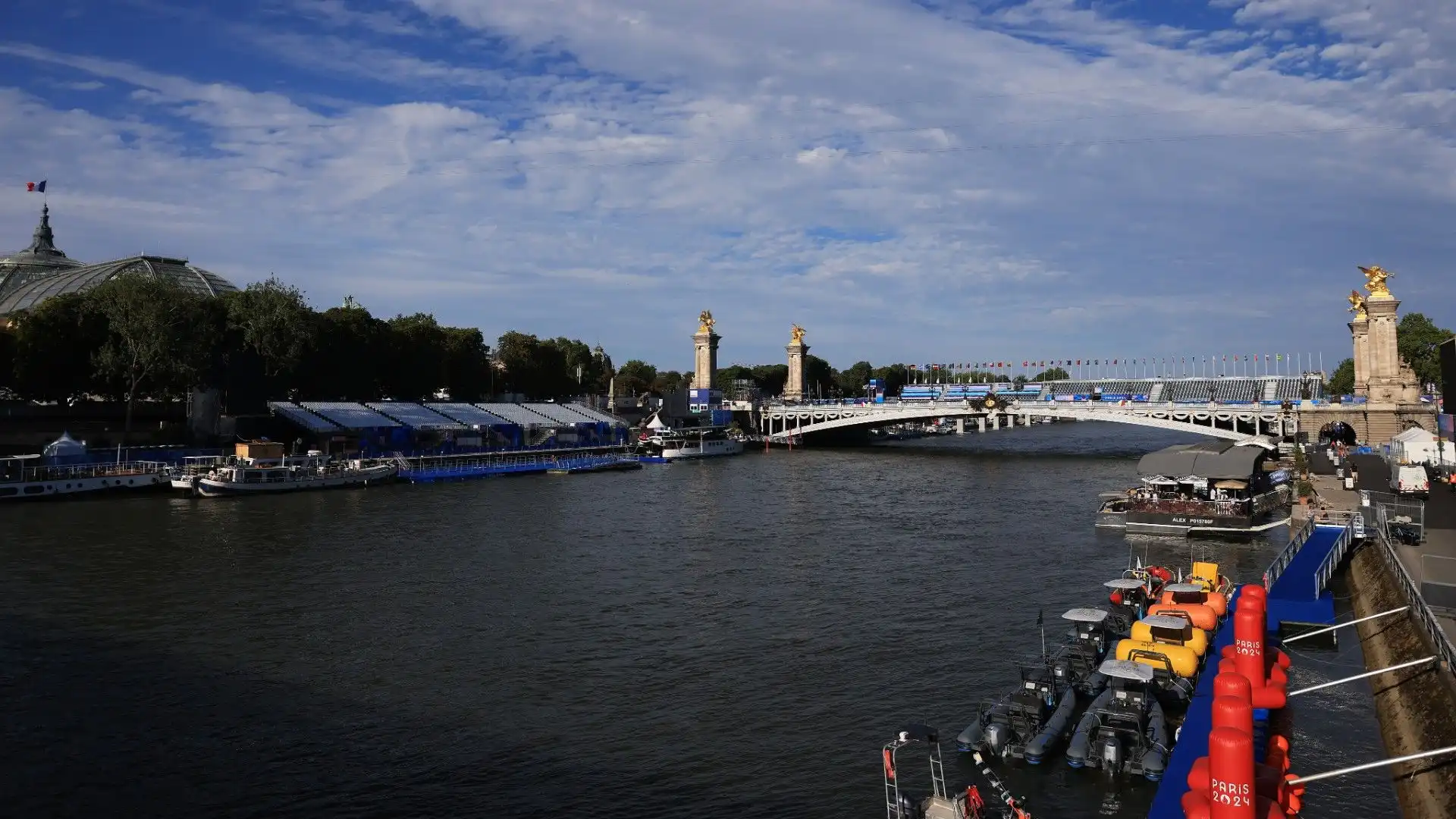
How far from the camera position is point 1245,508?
4928cm

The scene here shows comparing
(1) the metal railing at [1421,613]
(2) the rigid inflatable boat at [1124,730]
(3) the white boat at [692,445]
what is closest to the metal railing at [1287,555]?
(1) the metal railing at [1421,613]

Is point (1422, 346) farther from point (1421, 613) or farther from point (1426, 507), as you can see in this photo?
point (1421, 613)

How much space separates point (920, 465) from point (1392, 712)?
3008 inches

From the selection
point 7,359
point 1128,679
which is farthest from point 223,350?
point 1128,679

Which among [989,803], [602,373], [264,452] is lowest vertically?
[989,803]

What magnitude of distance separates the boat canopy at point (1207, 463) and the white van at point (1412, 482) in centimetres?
658

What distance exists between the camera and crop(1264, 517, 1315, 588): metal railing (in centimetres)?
3300

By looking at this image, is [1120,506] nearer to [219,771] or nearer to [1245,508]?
[1245,508]

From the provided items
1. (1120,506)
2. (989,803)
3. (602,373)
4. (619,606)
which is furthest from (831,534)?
(602,373)

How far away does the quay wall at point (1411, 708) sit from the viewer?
17.5m

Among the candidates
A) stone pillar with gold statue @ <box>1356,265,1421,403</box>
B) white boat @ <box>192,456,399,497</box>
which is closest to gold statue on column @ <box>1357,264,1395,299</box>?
stone pillar with gold statue @ <box>1356,265,1421,403</box>

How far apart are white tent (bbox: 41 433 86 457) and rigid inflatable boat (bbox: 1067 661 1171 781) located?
68.9m

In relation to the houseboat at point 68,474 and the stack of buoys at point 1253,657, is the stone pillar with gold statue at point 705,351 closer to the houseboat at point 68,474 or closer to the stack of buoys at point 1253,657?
the houseboat at point 68,474

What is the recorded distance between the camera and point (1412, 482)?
151 ft
